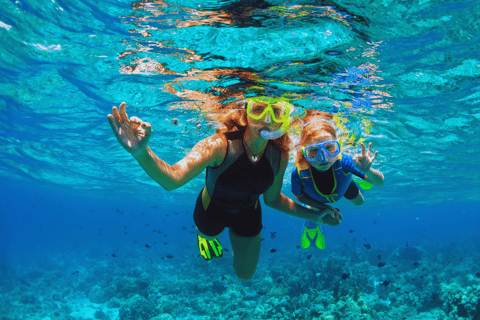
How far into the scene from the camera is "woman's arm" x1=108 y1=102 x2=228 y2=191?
8.21 ft

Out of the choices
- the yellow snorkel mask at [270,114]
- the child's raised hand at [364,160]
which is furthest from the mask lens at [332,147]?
the yellow snorkel mask at [270,114]

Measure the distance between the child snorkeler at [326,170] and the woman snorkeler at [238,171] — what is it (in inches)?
29.6

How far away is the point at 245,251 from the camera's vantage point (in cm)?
505

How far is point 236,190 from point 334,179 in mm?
2780

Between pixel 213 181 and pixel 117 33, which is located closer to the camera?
pixel 213 181

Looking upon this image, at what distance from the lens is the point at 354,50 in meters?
7.64

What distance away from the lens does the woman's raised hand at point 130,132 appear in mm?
2490

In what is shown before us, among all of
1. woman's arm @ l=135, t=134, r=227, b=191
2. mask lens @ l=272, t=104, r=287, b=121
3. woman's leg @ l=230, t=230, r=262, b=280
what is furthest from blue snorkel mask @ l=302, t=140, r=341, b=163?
woman's arm @ l=135, t=134, r=227, b=191

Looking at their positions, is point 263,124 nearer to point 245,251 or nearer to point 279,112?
point 279,112

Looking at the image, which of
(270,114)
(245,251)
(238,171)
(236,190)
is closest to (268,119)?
(270,114)

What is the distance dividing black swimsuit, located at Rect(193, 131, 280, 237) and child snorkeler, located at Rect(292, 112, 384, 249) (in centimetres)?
117

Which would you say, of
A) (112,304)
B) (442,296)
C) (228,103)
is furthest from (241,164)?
Result: (112,304)

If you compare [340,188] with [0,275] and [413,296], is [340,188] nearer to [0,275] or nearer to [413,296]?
[413,296]

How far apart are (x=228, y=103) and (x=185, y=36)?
431cm
